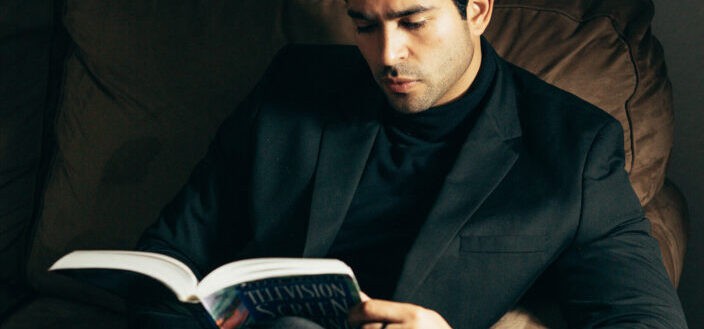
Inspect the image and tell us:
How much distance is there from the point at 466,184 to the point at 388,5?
295mm

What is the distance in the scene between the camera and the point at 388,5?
3.61ft

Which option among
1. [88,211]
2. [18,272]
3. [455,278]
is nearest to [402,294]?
[455,278]

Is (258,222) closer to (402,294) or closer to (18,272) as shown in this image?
(402,294)

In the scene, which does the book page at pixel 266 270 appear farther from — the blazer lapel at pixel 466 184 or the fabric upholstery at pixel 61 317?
the fabric upholstery at pixel 61 317

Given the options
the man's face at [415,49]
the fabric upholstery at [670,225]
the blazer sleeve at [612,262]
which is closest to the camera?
the blazer sleeve at [612,262]

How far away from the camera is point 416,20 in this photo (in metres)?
1.12

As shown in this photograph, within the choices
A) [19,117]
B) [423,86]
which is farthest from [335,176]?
[19,117]

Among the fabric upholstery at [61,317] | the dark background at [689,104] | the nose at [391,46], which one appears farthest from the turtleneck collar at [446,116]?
the fabric upholstery at [61,317]

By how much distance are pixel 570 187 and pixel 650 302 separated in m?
0.19

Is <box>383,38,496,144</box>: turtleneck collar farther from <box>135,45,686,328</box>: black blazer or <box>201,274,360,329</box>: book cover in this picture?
<box>201,274,360,329</box>: book cover

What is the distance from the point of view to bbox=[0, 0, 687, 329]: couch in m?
1.31

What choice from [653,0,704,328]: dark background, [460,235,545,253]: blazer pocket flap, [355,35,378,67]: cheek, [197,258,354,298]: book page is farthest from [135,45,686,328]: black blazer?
[653,0,704,328]: dark background

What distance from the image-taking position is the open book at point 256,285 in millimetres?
887

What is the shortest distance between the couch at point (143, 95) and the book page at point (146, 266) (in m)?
0.52
